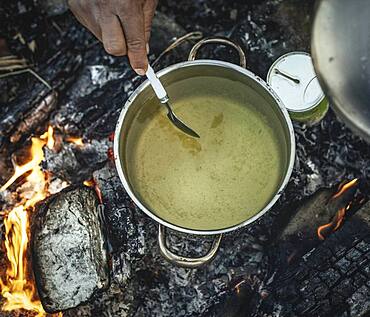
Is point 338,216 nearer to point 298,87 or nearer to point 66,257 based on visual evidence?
point 298,87

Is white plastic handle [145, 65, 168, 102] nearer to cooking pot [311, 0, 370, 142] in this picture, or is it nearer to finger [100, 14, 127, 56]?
finger [100, 14, 127, 56]

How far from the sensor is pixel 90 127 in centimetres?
221

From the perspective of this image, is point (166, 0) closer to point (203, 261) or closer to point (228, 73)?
point (228, 73)

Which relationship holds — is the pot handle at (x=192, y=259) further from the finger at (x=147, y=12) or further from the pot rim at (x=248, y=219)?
the finger at (x=147, y=12)

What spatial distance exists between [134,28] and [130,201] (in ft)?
2.50

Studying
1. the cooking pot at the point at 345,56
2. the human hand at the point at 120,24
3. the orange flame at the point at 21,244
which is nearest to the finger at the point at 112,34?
the human hand at the point at 120,24

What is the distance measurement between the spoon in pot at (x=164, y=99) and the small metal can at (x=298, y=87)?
1.32 feet

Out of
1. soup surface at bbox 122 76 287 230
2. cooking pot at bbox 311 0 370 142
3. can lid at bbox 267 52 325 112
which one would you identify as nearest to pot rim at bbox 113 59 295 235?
soup surface at bbox 122 76 287 230

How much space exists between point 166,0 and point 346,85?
1.55 meters

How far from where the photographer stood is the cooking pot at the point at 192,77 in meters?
1.74

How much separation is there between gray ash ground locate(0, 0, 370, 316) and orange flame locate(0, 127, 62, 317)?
11cm

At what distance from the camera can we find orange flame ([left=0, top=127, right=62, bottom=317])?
1.91m

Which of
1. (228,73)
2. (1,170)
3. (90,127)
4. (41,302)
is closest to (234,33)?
(228,73)

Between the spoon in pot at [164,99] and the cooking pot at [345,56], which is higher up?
the cooking pot at [345,56]
